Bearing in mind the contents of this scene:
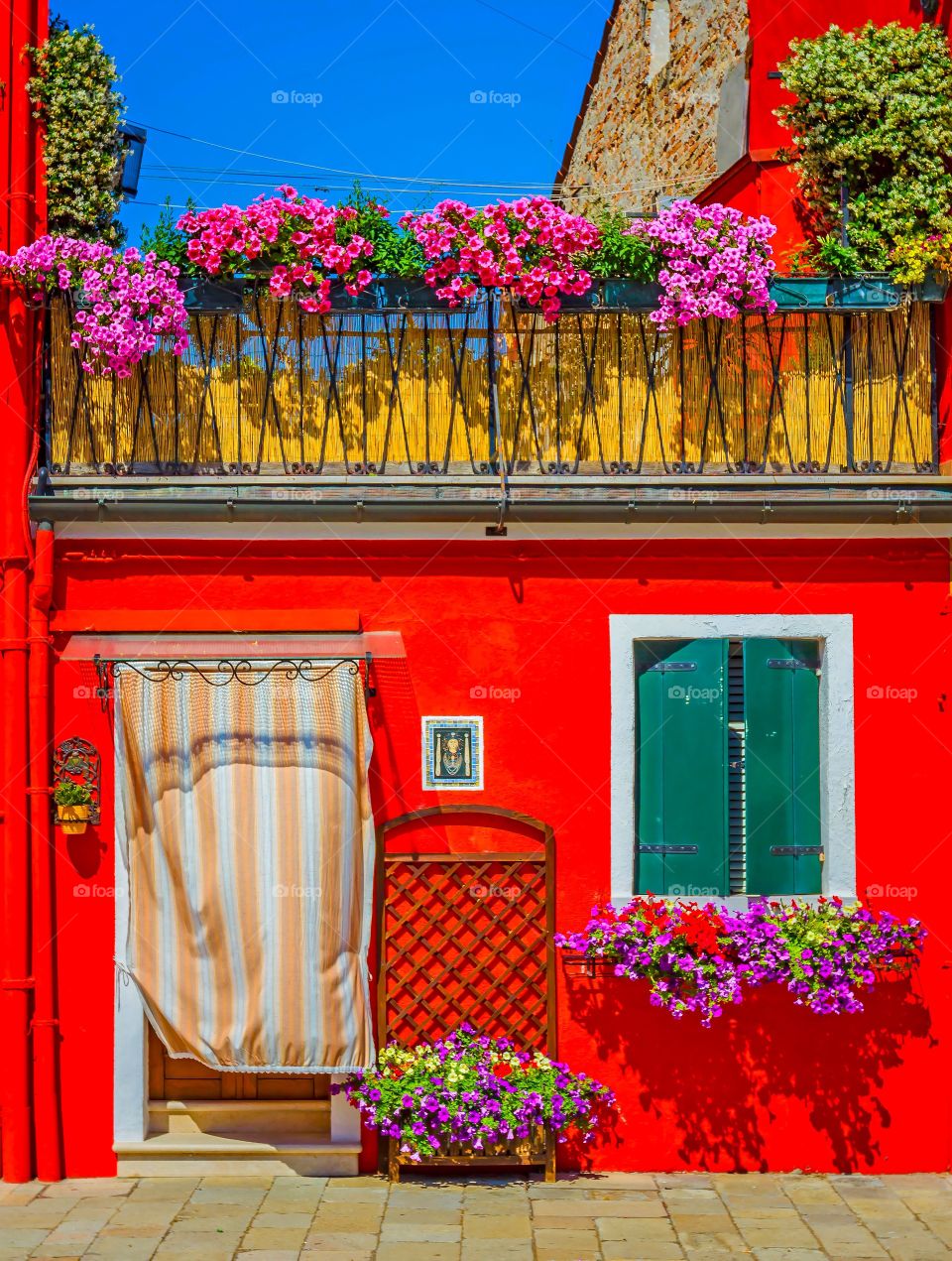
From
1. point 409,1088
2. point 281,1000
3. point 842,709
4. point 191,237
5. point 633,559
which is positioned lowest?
point 409,1088

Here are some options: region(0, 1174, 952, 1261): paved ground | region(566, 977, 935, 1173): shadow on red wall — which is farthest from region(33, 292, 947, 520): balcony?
region(0, 1174, 952, 1261): paved ground

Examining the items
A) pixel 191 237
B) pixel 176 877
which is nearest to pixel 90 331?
pixel 191 237

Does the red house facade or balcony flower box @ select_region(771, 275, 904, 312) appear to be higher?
balcony flower box @ select_region(771, 275, 904, 312)

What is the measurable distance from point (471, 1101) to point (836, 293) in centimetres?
512

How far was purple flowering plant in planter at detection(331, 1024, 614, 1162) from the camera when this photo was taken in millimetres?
7562

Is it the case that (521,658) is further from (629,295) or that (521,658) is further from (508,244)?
(508,244)

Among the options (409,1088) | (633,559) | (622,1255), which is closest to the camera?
(622,1255)

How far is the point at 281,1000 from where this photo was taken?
25.4 ft

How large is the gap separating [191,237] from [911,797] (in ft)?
17.5

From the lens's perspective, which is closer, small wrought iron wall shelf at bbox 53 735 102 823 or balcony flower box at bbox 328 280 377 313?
small wrought iron wall shelf at bbox 53 735 102 823

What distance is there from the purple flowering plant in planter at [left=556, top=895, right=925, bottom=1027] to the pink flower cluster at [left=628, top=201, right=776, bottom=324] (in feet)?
11.3

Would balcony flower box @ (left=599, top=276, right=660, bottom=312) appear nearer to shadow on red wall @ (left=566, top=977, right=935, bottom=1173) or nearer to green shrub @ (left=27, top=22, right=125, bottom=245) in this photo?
green shrub @ (left=27, top=22, right=125, bottom=245)

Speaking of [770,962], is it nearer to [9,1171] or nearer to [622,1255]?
[622,1255]

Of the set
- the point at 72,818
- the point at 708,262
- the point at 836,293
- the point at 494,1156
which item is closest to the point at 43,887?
the point at 72,818
